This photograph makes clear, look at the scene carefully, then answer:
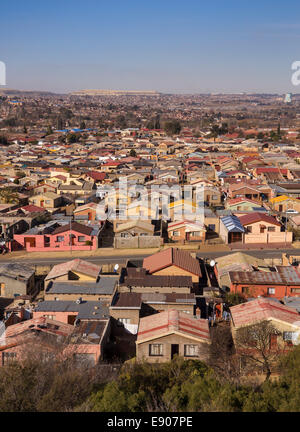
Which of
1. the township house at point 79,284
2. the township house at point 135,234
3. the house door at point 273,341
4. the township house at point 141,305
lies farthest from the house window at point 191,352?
the township house at point 135,234

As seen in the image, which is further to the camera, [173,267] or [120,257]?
[120,257]

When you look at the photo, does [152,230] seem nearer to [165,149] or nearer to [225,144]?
[165,149]

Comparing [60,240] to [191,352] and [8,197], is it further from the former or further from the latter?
[191,352]

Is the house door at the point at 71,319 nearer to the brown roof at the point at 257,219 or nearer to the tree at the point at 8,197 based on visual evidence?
the brown roof at the point at 257,219

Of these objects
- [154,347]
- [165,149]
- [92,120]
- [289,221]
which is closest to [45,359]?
[154,347]

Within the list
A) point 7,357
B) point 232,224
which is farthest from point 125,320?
point 232,224

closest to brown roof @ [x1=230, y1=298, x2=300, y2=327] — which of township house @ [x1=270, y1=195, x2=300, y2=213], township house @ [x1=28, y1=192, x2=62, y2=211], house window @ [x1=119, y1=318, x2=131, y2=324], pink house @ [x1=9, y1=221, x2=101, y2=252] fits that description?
house window @ [x1=119, y1=318, x2=131, y2=324]

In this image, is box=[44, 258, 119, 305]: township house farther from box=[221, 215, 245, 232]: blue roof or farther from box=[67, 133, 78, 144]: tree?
box=[67, 133, 78, 144]: tree
